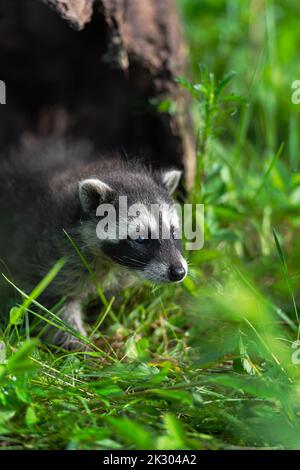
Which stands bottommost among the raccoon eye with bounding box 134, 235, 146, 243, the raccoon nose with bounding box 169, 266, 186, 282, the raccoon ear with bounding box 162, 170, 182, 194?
the raccoon nose with bounding box 169, 266, 186, 282

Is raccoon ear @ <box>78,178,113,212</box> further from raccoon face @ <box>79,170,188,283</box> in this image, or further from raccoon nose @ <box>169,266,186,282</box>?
raccoon nose @ <box>169,266,186,282</box>

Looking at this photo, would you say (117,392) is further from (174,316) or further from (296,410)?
(174,316)

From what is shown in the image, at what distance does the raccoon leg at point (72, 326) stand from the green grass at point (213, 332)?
12 centimetres

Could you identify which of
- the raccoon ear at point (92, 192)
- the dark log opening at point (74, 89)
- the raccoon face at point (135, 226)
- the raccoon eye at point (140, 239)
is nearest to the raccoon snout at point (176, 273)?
the raccoon face at point (135, 226)

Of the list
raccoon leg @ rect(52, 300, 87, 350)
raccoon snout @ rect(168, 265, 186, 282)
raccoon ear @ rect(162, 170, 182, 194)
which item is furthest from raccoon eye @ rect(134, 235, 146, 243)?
raccoon leg @ rect(52, 300, 87, 350)

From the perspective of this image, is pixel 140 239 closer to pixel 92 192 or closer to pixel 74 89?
pixel 92 192

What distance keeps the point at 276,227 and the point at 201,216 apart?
993 mm

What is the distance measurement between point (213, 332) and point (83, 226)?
1205 mm

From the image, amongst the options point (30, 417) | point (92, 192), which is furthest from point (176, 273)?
point (30, 417)

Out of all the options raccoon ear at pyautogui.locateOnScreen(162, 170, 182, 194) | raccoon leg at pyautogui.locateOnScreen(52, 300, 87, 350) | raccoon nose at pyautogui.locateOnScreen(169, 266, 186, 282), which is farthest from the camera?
raccoon ear at pyautogui.locateOnScreen(162, 170, 182, 194)

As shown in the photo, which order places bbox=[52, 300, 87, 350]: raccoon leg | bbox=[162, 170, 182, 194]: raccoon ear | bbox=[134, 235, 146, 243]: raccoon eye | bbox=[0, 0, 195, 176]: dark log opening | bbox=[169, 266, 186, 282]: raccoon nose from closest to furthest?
1. bbox=[169, 266, 186, 282]: raccoon nose
2. bbox=[134, 235, 146, 243]: raccoon eye
3. bbox=[52, 300, 87, 350]: raccoon leg
4. bbox=[162, 170, 182, 194]: raccoon ear
5. bbox=[0, 0, 195, 176]: dark log opening

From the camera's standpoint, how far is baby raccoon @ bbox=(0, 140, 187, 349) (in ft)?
14.7

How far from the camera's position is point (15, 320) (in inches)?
150

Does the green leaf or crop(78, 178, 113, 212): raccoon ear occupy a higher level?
crop(78, 178, 113, 212): raccoon ear
